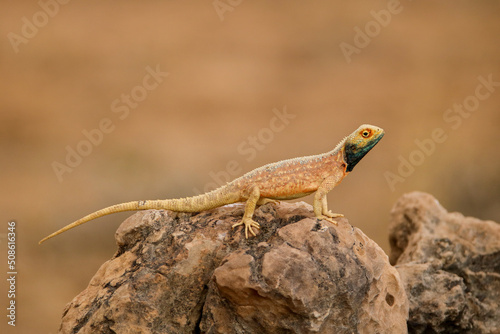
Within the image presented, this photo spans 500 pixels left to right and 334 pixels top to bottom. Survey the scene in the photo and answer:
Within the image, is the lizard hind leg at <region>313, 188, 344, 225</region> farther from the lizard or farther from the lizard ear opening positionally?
the lizard ear opening

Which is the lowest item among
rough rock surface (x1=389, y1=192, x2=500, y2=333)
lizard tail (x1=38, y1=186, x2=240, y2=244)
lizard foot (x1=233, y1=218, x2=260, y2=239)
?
rough rock surface (x1=389, y1=192, x2=500, y2=333)

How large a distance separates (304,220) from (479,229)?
2986 millimetres

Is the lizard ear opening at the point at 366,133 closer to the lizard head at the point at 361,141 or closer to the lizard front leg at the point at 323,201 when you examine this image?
the lizard head at the point at 361,141

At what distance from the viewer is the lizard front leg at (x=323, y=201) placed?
4.45 metres

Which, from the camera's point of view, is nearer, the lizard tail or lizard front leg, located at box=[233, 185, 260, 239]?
lizard front leg, located at box=[233, 185, 260, 239]

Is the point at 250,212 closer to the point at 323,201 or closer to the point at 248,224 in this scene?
the point at 248,224

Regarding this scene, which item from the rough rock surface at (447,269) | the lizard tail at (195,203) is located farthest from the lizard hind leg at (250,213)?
the rough rock surface at (447,269)

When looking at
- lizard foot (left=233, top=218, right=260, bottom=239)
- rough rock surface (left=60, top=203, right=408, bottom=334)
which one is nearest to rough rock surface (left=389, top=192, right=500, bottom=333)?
rough rock surface (left=60, top=203, right=408, bottom=334)

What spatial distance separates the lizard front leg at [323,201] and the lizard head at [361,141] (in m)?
0.25

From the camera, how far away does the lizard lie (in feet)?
14.9

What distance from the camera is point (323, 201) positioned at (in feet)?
14.8

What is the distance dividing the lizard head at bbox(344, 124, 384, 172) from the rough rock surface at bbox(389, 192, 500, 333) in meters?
1.73

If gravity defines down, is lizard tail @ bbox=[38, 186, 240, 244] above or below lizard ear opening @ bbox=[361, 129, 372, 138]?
above

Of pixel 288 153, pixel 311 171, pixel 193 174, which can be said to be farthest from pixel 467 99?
pixel 311 171
